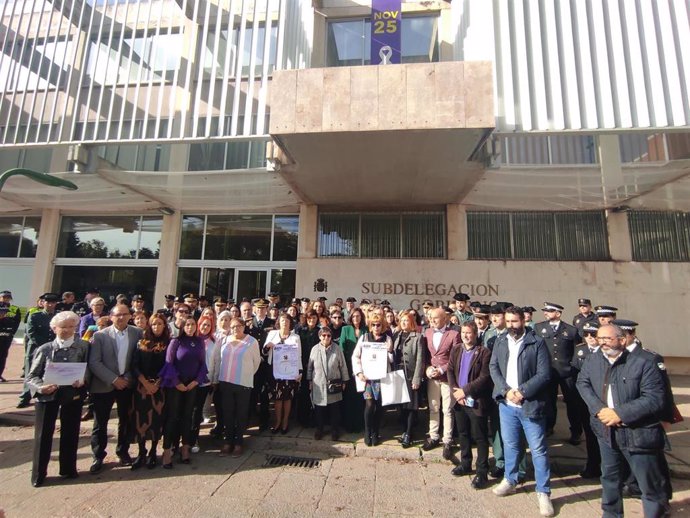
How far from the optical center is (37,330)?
20.0 ft

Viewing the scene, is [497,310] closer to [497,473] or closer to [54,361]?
[497,473]

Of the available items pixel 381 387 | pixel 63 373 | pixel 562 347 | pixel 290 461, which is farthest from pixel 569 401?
pixel 63 373

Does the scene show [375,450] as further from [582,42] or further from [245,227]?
[245,227]

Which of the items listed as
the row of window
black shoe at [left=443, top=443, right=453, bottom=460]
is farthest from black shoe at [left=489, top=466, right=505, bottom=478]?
the row of window

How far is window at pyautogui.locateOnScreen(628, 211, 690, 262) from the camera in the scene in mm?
9914

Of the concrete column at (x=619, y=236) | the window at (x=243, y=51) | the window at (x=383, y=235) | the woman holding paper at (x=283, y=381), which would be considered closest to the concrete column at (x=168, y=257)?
the window at (x=383, y=235)

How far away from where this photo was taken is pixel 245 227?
11648 millimetres

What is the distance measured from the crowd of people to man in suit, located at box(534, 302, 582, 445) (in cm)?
2

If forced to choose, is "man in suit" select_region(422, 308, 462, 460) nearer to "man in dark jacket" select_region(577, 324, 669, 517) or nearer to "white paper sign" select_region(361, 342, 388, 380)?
"white paper sign" select_region(361, 342, 388, 380)

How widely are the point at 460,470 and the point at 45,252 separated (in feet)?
46.0

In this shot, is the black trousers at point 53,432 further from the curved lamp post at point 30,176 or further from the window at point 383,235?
the window at point 383,235

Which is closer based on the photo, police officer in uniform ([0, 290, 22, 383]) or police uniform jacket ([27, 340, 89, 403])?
police uniform jacket ([27, 340, 89, 403])

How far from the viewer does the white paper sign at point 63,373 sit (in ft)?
11.7

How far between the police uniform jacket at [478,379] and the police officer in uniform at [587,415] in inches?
39.5
